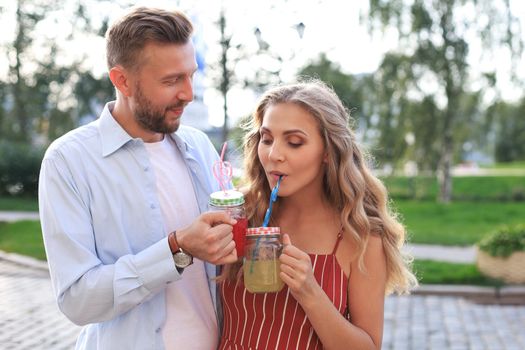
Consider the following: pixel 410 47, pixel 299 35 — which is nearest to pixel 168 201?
pixel 299 35

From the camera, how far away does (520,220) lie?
53.6 feet

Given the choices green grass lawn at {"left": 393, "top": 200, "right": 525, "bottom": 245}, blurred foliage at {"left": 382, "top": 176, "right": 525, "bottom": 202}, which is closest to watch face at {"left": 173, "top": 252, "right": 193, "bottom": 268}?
green grass lawn at {"left": 393, "top": 200, "right": 525, "bottom": 245}

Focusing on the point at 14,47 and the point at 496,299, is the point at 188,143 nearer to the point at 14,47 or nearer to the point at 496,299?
the point at 496,299

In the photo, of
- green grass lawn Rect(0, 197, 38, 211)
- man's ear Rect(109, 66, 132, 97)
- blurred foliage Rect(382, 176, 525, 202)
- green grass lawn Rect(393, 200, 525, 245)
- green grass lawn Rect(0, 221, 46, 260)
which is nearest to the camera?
man's ear Rect(109, 66, 132, 97)

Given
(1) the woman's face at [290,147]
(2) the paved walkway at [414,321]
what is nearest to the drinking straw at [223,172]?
(1) the woman's face at [290,147]

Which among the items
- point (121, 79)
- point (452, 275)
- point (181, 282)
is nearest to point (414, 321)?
point (452, 275)

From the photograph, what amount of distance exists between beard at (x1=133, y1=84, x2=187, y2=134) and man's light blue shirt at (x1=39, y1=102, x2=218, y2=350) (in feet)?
0.31

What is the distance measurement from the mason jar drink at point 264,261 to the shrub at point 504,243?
742cm

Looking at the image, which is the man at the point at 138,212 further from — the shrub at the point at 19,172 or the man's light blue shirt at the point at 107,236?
the shrub at the point at 19,172

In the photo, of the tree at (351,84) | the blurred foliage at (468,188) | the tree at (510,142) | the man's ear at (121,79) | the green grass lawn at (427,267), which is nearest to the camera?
the man's ear at (121,79)

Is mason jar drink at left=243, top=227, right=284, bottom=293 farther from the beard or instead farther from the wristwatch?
the beard

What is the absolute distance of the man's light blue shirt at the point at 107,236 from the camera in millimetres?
2236

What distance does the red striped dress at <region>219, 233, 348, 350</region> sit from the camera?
250cm

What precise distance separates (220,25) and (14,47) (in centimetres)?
1564
